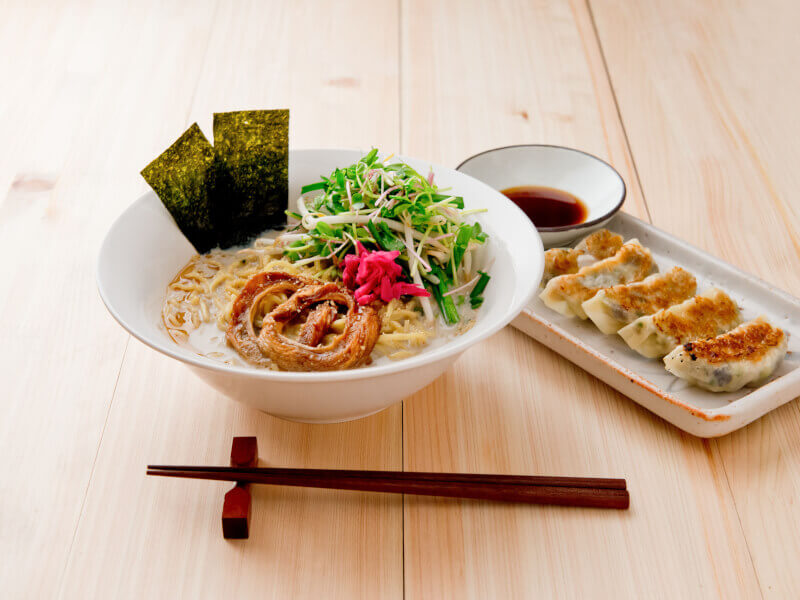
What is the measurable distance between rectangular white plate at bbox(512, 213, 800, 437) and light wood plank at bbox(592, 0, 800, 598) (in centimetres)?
9

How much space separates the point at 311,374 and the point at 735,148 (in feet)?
6.88

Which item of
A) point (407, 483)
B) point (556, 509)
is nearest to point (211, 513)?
point (407, 483)

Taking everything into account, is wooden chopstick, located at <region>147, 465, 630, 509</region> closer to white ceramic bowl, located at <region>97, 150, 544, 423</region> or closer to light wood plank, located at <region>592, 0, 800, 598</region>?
white ceramic bowl, located at <region>97, 150, 544, 423</region>

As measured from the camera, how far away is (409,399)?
173 cm

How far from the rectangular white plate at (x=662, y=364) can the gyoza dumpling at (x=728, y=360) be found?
0.11 feet

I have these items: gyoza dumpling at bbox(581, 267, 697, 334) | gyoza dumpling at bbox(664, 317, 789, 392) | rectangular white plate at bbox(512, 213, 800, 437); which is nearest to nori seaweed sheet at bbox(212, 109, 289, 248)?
rectangular white plate at bbox(512, 213, 800, 437)

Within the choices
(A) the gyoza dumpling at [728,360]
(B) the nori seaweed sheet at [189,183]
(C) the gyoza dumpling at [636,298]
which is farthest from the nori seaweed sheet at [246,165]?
(A) the gyoza dumpling at [728,360]

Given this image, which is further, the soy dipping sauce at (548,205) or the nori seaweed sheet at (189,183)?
the soy dipping sauce at (548,205)

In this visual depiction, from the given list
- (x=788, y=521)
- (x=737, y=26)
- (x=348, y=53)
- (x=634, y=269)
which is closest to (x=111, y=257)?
(x=634, y=269)

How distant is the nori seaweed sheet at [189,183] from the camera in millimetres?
1715

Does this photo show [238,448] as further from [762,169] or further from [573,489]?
[762,169]

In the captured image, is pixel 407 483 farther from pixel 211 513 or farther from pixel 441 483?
pixel 211 513

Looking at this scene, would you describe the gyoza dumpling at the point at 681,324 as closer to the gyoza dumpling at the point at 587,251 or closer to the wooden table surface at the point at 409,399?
the wooden table surface at the point at 409,399

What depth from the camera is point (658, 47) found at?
335 cm
